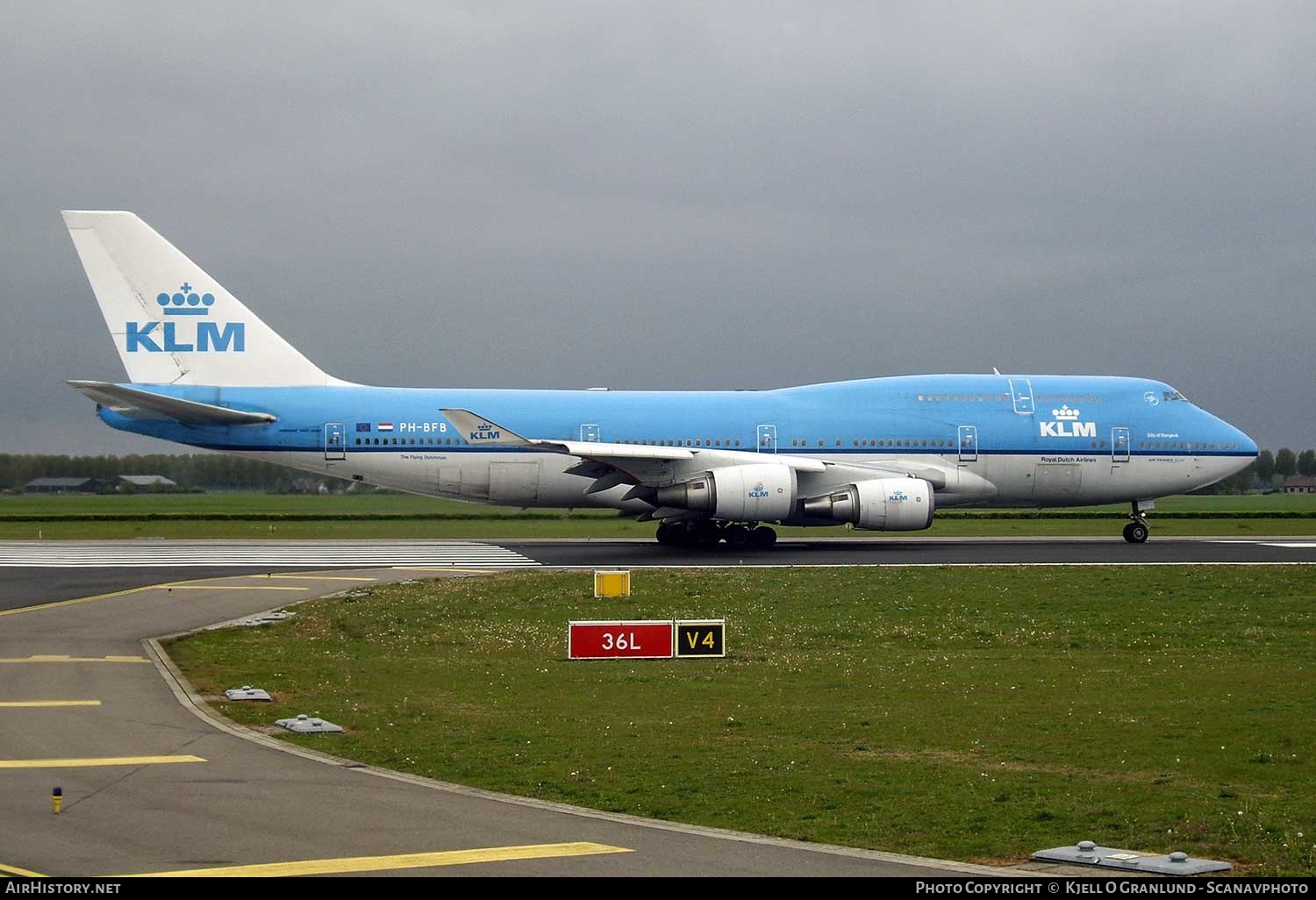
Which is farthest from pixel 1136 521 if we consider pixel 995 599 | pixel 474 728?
pixel 474 728

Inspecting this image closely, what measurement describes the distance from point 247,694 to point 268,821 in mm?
5407

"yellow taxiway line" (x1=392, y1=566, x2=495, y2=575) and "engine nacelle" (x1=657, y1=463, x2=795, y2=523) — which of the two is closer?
"yellow taxiway line" (x1=392, y1=566, x2=495, y2=575)

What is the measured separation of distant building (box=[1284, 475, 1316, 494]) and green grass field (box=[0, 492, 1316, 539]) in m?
26.0

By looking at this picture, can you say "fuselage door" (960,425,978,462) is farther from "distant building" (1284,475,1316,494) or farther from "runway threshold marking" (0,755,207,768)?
"distant building" (1284,475,1316,494)

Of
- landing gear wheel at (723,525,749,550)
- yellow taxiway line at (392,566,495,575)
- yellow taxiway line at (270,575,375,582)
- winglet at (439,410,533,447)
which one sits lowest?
yellow taxiway line at (270,575,375,582)

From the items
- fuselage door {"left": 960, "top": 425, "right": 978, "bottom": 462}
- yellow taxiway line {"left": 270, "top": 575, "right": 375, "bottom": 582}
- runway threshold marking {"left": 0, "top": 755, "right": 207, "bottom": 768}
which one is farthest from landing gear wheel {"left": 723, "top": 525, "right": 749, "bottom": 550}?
runway threshold marking {"left": 0, "top": 755, "right": 207, "bottom": 768}

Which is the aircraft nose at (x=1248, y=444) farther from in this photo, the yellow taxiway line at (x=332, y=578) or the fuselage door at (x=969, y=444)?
the yellow taxiway line at (x=332, y=578)

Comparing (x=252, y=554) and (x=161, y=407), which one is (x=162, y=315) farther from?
(x=252, y=554)

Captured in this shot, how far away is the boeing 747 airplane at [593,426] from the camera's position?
114ft

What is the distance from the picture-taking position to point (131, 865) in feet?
23.7

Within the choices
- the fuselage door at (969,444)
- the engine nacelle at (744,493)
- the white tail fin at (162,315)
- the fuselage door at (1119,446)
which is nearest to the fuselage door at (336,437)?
the white tail fin at (162,315)

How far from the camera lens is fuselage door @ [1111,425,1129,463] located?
3666 cm

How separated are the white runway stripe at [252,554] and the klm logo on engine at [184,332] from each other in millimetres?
5423

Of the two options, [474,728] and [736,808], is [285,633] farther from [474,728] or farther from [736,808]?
[736,808]
